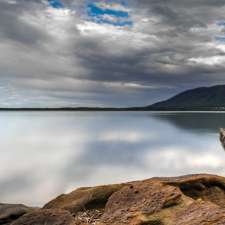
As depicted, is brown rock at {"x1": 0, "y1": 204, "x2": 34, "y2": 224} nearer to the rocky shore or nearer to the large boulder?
the rocky shore

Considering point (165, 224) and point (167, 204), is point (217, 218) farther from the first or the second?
point (167, 204)

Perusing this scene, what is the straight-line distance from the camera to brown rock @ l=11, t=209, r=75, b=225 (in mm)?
7329

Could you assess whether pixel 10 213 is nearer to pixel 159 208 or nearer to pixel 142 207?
pixel 142 207

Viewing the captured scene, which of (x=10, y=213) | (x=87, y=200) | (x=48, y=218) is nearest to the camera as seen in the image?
(x=48, y=218)

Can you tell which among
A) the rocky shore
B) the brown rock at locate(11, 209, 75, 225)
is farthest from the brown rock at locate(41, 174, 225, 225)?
the brown rock at locate(11, 209, 75, 225)

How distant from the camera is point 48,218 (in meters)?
7.47

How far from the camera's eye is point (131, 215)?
25.2ft

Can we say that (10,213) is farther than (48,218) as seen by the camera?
Yes

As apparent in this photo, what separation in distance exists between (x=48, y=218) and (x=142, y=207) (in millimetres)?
2429

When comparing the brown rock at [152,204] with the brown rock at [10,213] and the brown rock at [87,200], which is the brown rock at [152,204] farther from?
the brown rock at [10,213]

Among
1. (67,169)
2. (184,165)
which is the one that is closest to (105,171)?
(67,169)

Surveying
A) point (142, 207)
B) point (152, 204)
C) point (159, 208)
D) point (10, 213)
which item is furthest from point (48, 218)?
point (10, 213)

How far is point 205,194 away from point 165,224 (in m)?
3.68

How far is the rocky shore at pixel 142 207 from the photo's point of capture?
714 centimetres
